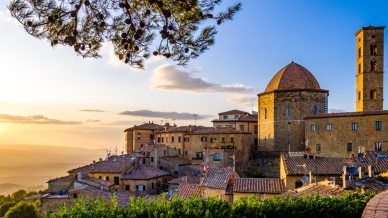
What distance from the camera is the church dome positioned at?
1938 inches

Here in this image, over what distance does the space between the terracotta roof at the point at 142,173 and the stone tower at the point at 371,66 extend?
2833 cm

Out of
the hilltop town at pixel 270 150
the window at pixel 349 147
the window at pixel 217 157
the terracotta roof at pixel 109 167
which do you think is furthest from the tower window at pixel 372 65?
the terracotta roof at pixel 109 167

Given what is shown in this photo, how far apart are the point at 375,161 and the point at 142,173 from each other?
2651cm

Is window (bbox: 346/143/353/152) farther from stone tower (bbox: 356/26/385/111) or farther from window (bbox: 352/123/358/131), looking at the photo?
stone tower (bbox: 356/26/385/111)

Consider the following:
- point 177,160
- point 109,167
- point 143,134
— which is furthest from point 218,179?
point 143,134

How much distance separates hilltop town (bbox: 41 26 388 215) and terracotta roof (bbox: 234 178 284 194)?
0.07 metres

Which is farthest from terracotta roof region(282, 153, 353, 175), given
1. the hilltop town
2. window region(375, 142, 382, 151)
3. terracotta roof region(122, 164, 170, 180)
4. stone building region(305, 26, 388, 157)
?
terracotta roof region(122, 164, 170, 180)

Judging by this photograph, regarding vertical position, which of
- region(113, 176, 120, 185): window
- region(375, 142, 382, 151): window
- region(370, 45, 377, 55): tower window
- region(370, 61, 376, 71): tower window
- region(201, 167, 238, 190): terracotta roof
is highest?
region(370, 45, 377, 55): tower window

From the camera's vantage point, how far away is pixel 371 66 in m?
50.1

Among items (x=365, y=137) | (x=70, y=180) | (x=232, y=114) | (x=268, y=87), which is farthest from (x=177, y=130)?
(x=365, y=137)

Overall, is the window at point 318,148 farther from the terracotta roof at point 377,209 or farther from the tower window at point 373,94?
the terracotta roof at point 377,209

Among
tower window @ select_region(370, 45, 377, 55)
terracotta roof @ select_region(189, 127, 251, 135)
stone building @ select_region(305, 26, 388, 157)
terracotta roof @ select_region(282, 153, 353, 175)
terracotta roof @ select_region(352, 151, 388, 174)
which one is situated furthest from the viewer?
terracotta roof @ select_region(189, 127, 251, 135)

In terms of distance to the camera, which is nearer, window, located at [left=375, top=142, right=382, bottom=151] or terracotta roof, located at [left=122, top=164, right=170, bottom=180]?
window, located at [left=375, top=142, right=382, bottom=151]

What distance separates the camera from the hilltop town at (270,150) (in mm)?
31328
